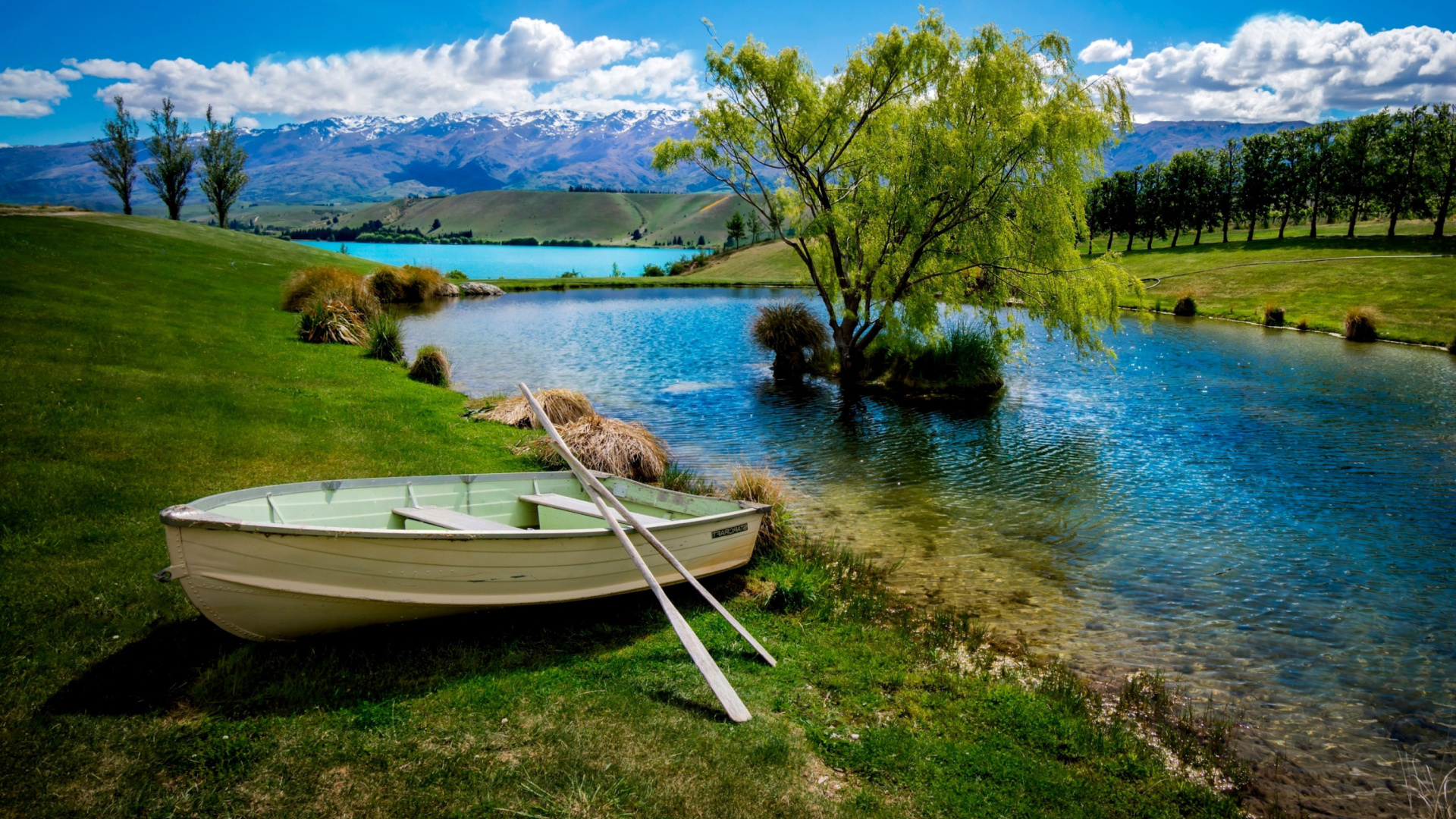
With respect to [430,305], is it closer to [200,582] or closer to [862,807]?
[200,582]

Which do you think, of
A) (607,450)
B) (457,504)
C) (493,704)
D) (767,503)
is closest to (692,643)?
(493,704)

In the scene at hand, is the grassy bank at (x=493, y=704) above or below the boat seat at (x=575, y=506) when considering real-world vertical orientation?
below

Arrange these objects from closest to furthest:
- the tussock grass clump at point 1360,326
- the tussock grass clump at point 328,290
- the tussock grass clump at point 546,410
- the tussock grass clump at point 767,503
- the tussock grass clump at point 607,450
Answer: the tussock grass clump at point 767,503, the tussock grass clump at point 607,450, the tussock grass clump at point 546,410, the tussock grass clump at point 328,290, the tussock grass clump at point 1360,326

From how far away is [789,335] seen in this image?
2872 centimetres

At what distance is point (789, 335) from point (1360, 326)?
29.9 metres

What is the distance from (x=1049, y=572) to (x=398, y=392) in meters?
16.6

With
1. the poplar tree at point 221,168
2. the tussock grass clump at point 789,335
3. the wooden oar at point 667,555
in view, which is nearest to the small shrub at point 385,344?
the tussock grass clump at point 789,335

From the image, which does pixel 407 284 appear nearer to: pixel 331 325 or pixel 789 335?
pixel 331 325

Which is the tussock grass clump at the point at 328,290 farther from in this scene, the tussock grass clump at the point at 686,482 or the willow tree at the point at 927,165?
the tussock grass clump at the point at 686,482

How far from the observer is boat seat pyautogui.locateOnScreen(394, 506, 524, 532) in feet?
27.3

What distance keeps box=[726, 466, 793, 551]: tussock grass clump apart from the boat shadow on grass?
260 centimetres

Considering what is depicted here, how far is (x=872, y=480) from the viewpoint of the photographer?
15414mm

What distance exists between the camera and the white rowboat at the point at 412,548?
6266mm

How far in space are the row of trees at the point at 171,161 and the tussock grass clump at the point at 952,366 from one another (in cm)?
7892
